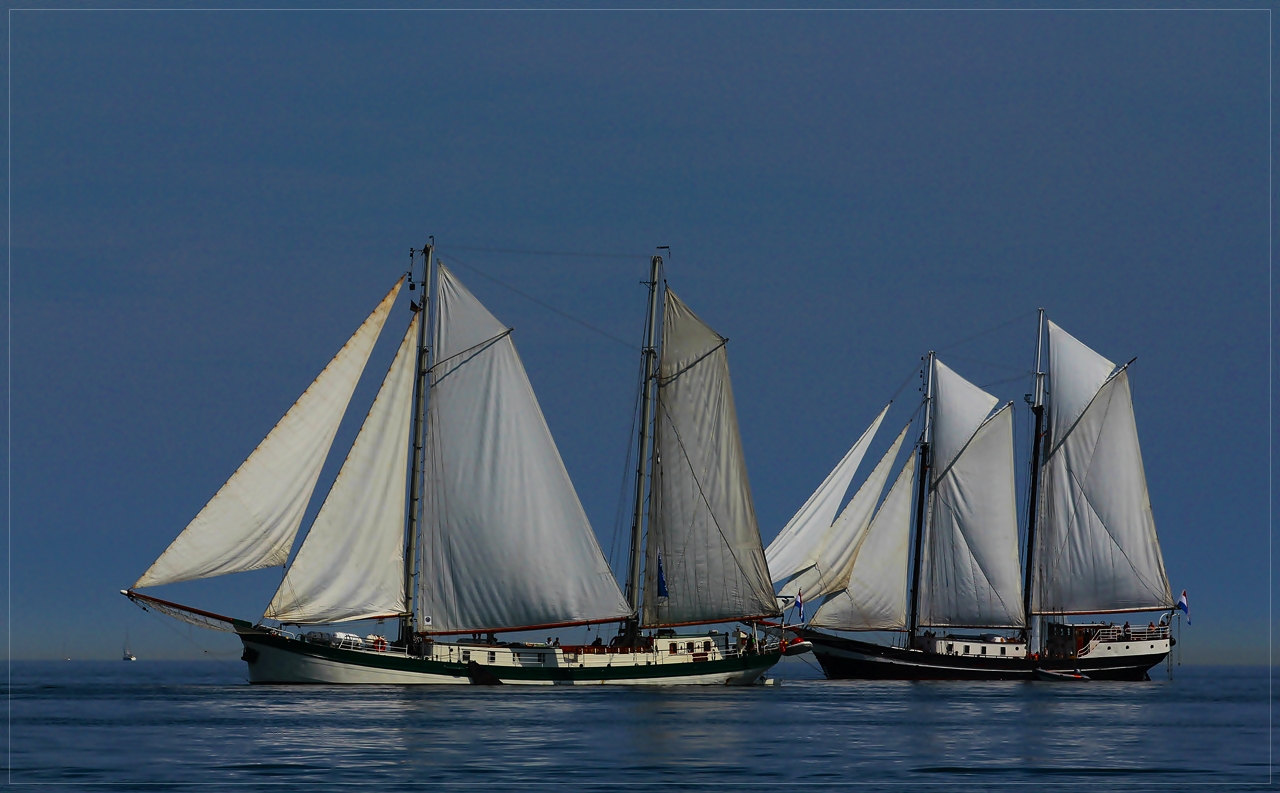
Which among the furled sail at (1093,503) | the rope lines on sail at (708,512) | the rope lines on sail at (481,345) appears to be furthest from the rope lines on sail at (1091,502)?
the rope lines on sail at (481,345)

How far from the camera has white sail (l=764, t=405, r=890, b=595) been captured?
324 ft

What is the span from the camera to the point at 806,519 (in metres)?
99.6

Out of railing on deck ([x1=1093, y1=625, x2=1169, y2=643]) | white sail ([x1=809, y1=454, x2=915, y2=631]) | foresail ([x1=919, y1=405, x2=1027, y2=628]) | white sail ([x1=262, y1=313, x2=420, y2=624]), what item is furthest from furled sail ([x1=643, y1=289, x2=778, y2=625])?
railing on deck ([x1=1093, y1=625, x2=1169, y2=643])

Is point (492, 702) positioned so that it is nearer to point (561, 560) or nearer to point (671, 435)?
point (561, 560)

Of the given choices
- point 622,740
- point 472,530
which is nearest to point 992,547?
point 472,530

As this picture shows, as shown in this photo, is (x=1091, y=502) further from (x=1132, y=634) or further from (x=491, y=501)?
(x=491, y=501)

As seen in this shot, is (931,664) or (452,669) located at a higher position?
(452,669)

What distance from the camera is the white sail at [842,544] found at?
99.4m

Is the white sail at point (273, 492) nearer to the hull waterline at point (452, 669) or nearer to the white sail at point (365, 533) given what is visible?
the white sail at point (365, 533)

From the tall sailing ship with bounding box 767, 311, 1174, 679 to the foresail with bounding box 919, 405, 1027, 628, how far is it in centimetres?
5

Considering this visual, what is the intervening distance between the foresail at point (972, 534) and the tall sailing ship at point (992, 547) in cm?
5

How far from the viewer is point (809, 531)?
99.2 metres

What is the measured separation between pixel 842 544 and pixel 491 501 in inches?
962

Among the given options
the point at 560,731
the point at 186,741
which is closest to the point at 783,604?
the point at 560,731
